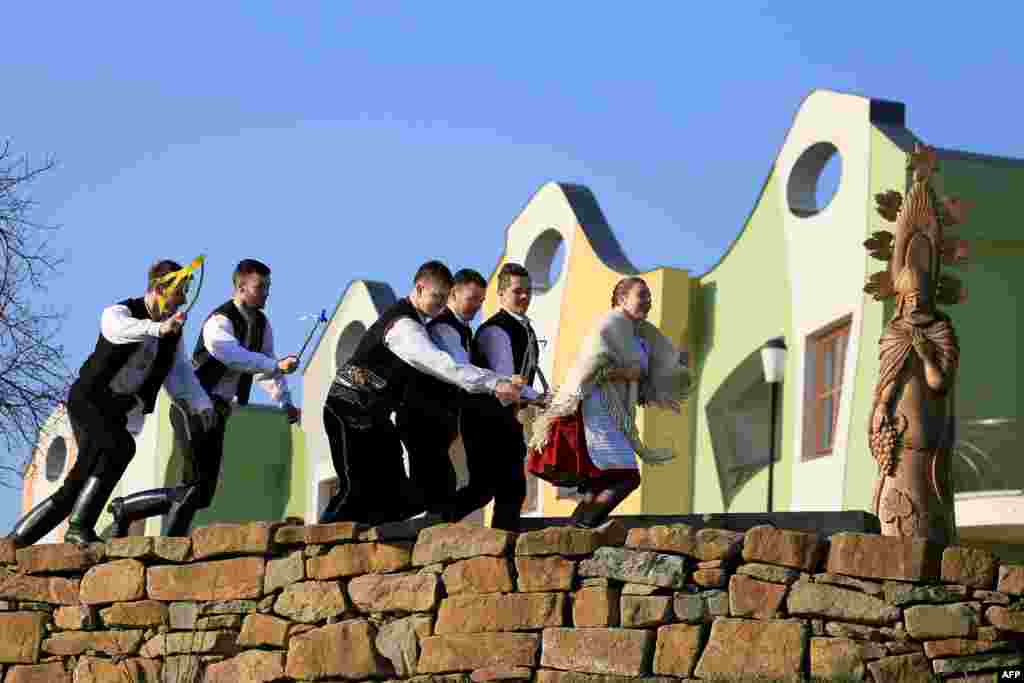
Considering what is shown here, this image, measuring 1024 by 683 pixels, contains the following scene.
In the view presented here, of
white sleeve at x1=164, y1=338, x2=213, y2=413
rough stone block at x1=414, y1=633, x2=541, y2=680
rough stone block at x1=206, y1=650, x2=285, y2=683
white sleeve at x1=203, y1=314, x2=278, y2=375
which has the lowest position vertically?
rough stone block at x1=206, y1=650, x2=285, y2=683

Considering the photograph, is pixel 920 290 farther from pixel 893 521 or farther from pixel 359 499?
pixel 359 499

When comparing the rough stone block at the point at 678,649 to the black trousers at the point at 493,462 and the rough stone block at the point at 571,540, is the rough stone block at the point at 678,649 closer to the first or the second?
the rough stone block at the point at 571,540

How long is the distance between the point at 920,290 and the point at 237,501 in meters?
21.8

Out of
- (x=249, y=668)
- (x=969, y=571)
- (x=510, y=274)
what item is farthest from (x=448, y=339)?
(x=969, y=571)

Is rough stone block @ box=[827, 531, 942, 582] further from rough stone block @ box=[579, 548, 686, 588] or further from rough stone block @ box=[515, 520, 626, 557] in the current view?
rough stone block @ box=[515, 520, 626, 557]

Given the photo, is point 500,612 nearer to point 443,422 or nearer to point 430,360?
point 443,422

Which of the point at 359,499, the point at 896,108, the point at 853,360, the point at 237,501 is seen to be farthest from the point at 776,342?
the point at 237,501

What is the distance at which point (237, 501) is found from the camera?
112 ft

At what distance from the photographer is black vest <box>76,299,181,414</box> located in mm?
13297

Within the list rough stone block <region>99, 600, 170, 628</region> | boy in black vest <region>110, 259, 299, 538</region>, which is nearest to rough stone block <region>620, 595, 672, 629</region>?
boy in black vest <region>110, 259, 299, 538</region>

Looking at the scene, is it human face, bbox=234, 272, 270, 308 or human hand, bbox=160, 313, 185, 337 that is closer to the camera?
human hand, bbox=160, 313, 185, 337

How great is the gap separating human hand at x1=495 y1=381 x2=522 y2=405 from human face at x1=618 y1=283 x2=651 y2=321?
102 cm

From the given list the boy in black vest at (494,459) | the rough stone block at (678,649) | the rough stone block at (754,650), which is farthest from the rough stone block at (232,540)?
the rough stone block at (754,650)

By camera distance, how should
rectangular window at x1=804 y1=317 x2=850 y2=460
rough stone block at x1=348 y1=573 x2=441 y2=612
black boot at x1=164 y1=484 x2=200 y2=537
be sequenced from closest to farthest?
rough stone block at x1=348 y1=573 x2=441 y2=612 → black boot at x1=164 y1=484 x2=200 y2=537 → rectangular window at x1=804 y1=317 x2=850 y2=460
